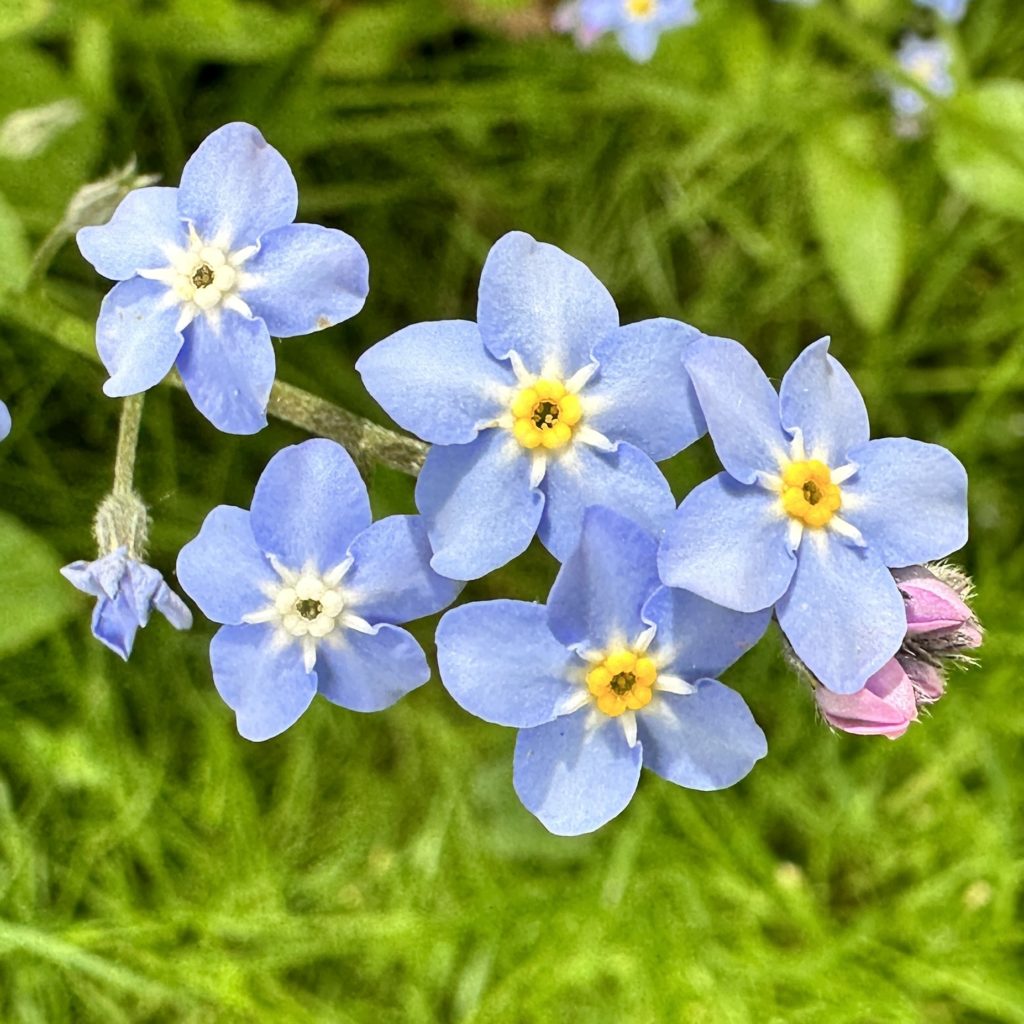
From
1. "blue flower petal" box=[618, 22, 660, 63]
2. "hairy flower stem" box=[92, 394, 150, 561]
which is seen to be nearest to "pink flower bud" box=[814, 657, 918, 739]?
"hairy flower stem" box=[92, 394, 150, 561]

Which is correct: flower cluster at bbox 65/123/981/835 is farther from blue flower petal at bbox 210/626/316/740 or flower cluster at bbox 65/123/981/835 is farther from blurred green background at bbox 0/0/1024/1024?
blurred green background at bbox 0/0/1024/1024

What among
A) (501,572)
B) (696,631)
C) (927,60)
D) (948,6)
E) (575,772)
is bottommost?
(575,772)

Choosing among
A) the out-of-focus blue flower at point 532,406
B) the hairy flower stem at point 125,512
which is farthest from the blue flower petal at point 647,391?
the hairy flower stem at point 125,512

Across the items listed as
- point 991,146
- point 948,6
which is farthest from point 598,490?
point 948,6

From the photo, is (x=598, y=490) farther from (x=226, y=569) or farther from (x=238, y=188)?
(x=238, y=188)

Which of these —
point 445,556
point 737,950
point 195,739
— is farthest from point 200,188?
point 737,950

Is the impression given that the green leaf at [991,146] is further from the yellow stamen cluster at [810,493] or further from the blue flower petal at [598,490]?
the blue flower petal at [598,490]
